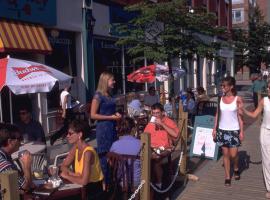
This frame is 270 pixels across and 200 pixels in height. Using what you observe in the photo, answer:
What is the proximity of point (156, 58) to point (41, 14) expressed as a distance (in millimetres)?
3303

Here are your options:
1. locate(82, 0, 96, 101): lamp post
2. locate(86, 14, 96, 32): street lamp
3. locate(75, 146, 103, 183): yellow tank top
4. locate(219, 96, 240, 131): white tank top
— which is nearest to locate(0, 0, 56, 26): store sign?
locate(82, 0, 96, 101): lamp post

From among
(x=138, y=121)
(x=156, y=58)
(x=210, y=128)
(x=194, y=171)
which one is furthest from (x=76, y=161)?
(x=156, y=58)

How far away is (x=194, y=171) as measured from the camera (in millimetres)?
8305

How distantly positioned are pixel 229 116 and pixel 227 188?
113 cm

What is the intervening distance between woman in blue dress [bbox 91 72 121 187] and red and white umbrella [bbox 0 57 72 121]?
1103 millimetres

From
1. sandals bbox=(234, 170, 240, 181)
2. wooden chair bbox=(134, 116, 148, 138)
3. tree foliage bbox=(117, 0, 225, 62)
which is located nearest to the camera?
sandals bbox=(234, 170, 240, 181)

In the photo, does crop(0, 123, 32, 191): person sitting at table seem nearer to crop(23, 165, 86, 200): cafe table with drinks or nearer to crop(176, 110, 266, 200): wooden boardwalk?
crop(23, 165, 86, 200): cafe table with drinks

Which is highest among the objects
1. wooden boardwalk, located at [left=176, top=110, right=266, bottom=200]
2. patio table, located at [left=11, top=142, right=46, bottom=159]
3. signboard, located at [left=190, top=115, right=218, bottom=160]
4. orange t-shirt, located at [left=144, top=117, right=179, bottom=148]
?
orange t-shirt, located at [left=144, top=117, right=179, bottom=148]

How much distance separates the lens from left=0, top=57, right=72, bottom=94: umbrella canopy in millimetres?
6754

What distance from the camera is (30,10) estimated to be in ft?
39.2

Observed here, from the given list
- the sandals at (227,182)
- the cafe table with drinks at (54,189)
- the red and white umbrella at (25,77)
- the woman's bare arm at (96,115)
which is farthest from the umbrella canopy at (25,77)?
the sandals at (227,182)

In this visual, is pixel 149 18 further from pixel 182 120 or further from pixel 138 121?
pixel 182 120

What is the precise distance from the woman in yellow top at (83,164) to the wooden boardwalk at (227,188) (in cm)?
193

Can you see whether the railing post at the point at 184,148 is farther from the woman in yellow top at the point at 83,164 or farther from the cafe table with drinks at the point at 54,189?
the cafe table with drinks at the point at 54,189
